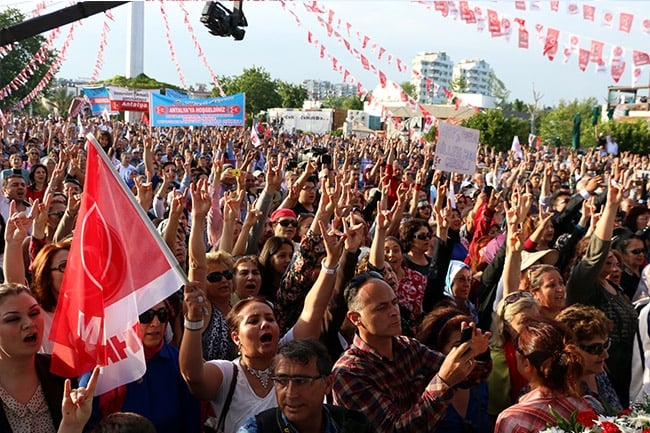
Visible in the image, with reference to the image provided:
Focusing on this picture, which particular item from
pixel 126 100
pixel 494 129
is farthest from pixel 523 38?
pixel 494 129

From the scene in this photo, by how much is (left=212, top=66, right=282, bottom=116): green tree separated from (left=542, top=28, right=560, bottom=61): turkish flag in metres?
52.9

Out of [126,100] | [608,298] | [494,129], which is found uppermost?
[126,100]

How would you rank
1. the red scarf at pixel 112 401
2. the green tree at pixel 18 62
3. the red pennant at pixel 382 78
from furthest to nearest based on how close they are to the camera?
the green tree at pixel 18 62 → the red pennant at pixel 382 78 → the red scarf at pixel 112 401

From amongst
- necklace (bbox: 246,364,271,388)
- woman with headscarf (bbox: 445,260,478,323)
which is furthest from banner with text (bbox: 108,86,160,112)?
necklace (bbox: 246,364,271,388)

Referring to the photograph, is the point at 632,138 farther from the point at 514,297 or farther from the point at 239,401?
the point at 239,401

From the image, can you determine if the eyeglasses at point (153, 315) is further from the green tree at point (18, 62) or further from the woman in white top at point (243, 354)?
the green tree at point (18, 62)

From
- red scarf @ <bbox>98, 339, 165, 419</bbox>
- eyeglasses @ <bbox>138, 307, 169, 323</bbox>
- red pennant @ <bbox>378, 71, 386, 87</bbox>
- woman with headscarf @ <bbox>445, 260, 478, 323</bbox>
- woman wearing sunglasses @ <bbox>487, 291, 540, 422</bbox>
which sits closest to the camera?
red scarf @ <bbox>98, 339, 165, 419</bbox>

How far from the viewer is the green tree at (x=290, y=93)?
229 ft

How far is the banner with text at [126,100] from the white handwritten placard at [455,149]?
62.4 ft

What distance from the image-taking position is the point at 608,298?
182 inches

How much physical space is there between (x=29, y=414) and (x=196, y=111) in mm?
17317

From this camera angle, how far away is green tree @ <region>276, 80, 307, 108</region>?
2749 inches

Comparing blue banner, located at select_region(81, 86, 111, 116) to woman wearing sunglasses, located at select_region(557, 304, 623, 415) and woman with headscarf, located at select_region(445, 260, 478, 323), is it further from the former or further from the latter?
woman wearing sunglasses, located at select_region(557, 304, 623, 415)

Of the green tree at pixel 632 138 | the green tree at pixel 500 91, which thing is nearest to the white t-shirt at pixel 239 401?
the green tree at pixel 632 138
